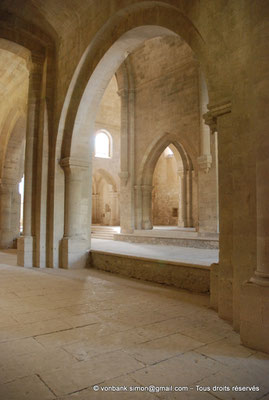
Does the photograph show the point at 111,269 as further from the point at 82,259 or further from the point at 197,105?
the point at 197,105

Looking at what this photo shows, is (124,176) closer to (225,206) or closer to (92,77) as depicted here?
(92,77)

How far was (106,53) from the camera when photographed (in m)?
6.11

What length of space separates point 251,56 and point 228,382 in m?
2.91

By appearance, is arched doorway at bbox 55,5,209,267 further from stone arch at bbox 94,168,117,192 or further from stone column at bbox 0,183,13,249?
stone arch at bbox 94,168,117,192

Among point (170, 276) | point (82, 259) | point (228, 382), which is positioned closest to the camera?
point (228, 382)

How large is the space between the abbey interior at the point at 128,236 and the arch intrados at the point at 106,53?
0.09 ft

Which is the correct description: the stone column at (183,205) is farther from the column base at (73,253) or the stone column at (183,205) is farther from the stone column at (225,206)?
the stone column at (225,206)

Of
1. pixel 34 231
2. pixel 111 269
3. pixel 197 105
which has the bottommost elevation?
pixel 111 269

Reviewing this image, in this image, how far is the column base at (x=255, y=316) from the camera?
9.07 ft

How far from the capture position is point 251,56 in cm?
311

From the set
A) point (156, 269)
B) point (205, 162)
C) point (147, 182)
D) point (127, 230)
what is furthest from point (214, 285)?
point (147, 182)

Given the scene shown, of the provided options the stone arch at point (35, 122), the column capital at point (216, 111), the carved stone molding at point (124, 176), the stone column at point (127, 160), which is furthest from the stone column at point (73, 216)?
the carved stone molding at point (124, 176)

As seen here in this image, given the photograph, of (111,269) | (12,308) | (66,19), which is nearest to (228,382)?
(12,308)

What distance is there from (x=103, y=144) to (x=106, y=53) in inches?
587
